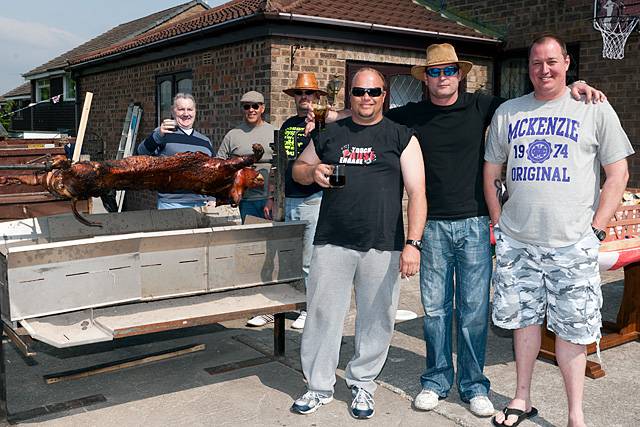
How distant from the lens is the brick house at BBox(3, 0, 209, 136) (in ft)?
82.1

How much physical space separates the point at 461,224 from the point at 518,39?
895cm

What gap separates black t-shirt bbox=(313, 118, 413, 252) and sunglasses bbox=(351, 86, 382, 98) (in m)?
0.21

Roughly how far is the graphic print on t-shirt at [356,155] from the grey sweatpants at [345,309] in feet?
1.82

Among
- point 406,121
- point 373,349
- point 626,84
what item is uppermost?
point 626,84

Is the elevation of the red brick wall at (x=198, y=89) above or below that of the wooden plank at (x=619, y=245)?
above

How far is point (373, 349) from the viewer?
4.25m

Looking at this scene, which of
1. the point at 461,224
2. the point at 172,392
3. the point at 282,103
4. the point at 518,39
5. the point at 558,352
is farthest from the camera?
the point at 518,39

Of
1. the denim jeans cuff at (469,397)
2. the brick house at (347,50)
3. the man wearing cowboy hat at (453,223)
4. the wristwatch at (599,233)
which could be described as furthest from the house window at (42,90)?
the wristwatch at (599,233)

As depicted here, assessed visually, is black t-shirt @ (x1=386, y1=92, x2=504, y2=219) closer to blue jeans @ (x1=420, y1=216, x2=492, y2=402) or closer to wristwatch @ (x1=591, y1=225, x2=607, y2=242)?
blue jeans @ (x1=420, y1=216, x2=492, y2=402)

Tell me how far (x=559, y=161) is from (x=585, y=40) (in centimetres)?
840

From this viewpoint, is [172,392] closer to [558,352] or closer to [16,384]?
[16,384]

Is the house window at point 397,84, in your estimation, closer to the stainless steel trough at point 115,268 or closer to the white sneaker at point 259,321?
the white sneaker at point 259,321

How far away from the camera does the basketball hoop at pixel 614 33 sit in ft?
33.8

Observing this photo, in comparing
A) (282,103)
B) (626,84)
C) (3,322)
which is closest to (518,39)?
(626,84)
